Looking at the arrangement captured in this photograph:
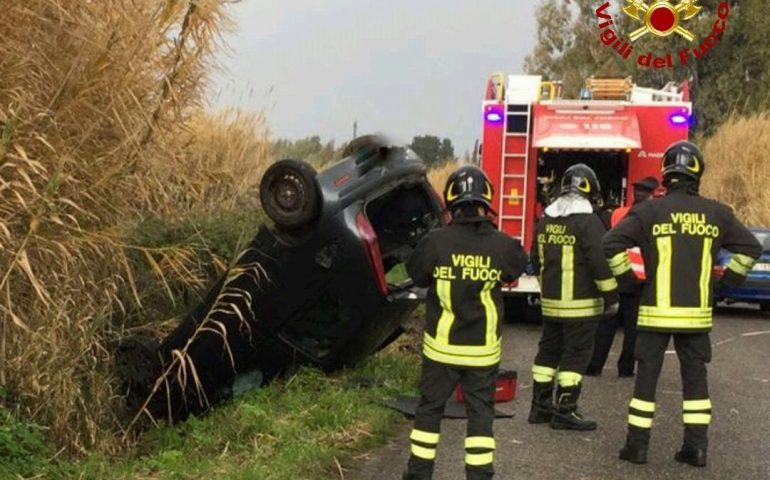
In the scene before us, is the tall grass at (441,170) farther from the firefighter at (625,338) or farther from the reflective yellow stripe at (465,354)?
the reflective yellow stripe at (465,354)

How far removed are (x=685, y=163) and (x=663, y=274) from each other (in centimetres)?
67

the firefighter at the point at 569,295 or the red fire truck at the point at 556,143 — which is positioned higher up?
the red fire truck at the point at 556,143

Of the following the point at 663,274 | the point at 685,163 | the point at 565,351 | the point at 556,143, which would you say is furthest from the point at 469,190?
the point at 556,143

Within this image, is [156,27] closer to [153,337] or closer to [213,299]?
[213,299]

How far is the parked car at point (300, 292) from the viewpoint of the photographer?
509cm

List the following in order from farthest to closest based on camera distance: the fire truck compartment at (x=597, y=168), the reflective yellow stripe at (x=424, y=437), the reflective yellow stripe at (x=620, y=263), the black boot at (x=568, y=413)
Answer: the fire truck compartment at (x=597, y=168) < the black boot at (x=568, y=413) < the reflective yellow stripe at (x=620, y=263) < the reflective yellow stripe at (x=424, y=437)

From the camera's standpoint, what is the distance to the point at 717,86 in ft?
96.0

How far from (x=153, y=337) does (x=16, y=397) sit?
1.62 meters

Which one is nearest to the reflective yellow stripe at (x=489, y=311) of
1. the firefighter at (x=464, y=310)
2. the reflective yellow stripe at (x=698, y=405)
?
the firefighter at (x=464, y=310)

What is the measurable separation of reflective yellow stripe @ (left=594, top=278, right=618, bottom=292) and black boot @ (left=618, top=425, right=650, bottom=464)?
106 cm

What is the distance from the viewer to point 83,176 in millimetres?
4516

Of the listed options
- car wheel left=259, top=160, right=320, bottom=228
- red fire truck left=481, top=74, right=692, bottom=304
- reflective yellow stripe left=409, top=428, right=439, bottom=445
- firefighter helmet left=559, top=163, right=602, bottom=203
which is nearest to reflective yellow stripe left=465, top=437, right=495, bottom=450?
reflective yellow stripe left=409, top=428, right=439, bottom=445

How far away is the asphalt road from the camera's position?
16.1ft

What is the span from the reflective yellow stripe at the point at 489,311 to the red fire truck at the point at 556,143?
20.2 ft
